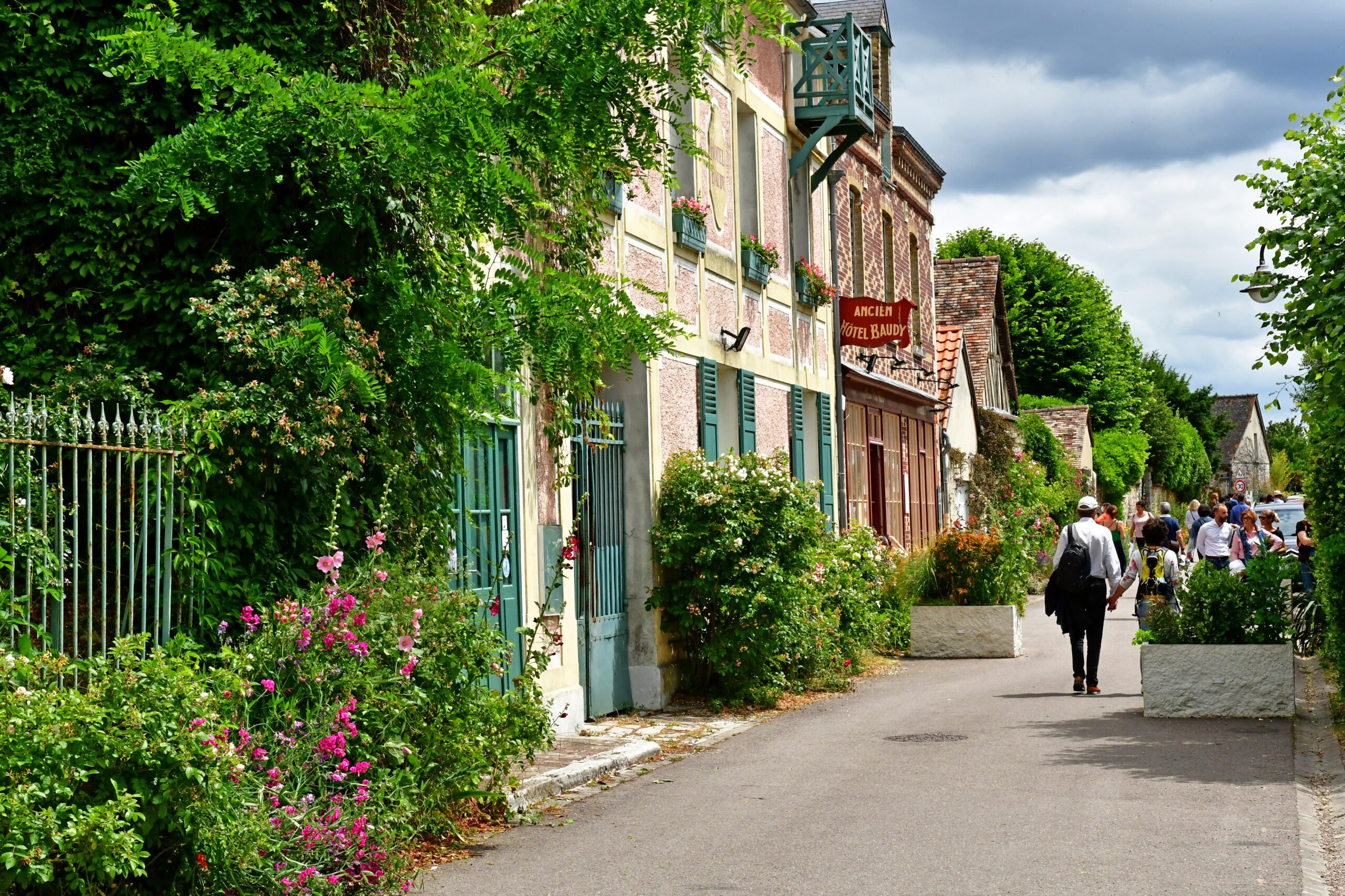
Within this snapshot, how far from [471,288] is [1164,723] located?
6752 millimetres

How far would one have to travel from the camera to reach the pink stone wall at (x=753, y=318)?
16312 millimetres

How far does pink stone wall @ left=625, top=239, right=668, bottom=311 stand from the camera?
13.0 metres

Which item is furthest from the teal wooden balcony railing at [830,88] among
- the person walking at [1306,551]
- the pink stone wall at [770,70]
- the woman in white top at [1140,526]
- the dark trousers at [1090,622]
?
the person walking at [1306,551]

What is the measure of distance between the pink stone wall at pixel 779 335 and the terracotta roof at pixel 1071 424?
1079 inches

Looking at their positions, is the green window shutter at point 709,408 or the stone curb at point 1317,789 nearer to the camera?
the stone curb at point 1317,789

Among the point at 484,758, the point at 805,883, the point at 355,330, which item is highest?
the point at 355,330

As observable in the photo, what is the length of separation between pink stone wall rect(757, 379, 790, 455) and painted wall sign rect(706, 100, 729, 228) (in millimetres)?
2036

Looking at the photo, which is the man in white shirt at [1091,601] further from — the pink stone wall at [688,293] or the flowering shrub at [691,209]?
the flowering shrub at [691,209]

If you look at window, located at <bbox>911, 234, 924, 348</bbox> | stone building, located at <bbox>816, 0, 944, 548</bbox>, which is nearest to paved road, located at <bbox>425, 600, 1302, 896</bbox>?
stone building, located at <bbox>816, 0, 944, 548</bbox>

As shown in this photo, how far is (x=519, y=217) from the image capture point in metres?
7.92

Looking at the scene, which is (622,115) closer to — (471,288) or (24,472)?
(471,288)

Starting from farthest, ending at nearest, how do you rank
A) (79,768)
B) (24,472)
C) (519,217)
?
(519,217), (24,472), (79,768)

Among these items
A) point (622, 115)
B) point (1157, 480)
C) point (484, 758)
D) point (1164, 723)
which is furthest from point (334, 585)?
point (1157, 480)

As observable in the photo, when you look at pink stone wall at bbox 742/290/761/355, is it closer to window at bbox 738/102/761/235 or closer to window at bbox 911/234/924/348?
window at bbox 738/102/761/235
